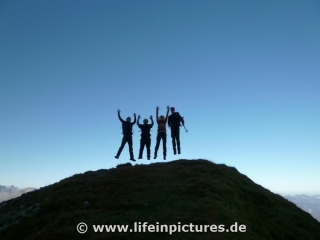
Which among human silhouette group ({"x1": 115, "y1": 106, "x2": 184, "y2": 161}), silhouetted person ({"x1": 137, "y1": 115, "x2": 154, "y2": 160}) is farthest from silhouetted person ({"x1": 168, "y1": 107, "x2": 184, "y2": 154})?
silhouetted person ({"x1": 137, "y1": 115, "x2": 154, "y2": 160})

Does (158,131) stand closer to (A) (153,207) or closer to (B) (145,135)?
(B) (145,135)

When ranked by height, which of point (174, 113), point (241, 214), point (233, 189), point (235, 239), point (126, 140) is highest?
point (174, 113)

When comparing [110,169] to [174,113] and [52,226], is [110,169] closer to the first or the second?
[174,113]

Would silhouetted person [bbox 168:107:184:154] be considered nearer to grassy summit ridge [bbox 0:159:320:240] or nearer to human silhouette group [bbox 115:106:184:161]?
human silhouette group [bbox 115:106:184:161]

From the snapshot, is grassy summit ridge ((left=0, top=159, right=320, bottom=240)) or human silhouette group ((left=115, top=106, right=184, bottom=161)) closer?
grassy summit ridge ((left=0, top=159, right=320, bottom=240))

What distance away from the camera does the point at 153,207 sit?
13797 millimetres

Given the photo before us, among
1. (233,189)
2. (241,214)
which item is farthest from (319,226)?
(241,214)

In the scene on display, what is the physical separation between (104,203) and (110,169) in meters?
7.22

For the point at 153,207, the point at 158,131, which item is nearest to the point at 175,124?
the point at 158,131

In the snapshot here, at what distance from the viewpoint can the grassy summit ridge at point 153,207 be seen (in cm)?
1225

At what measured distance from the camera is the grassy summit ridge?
12246mm

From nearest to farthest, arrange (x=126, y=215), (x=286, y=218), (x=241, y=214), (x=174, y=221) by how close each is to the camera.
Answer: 1. (x=174, y=221)
2. (x=126, y=215)
3. (x=241, y=214)
4. (x=286, y=218)

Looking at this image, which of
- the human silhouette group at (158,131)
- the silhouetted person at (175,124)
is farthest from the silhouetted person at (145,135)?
the silhouetted person at (175,124)

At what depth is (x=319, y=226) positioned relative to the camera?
19.3 meters
